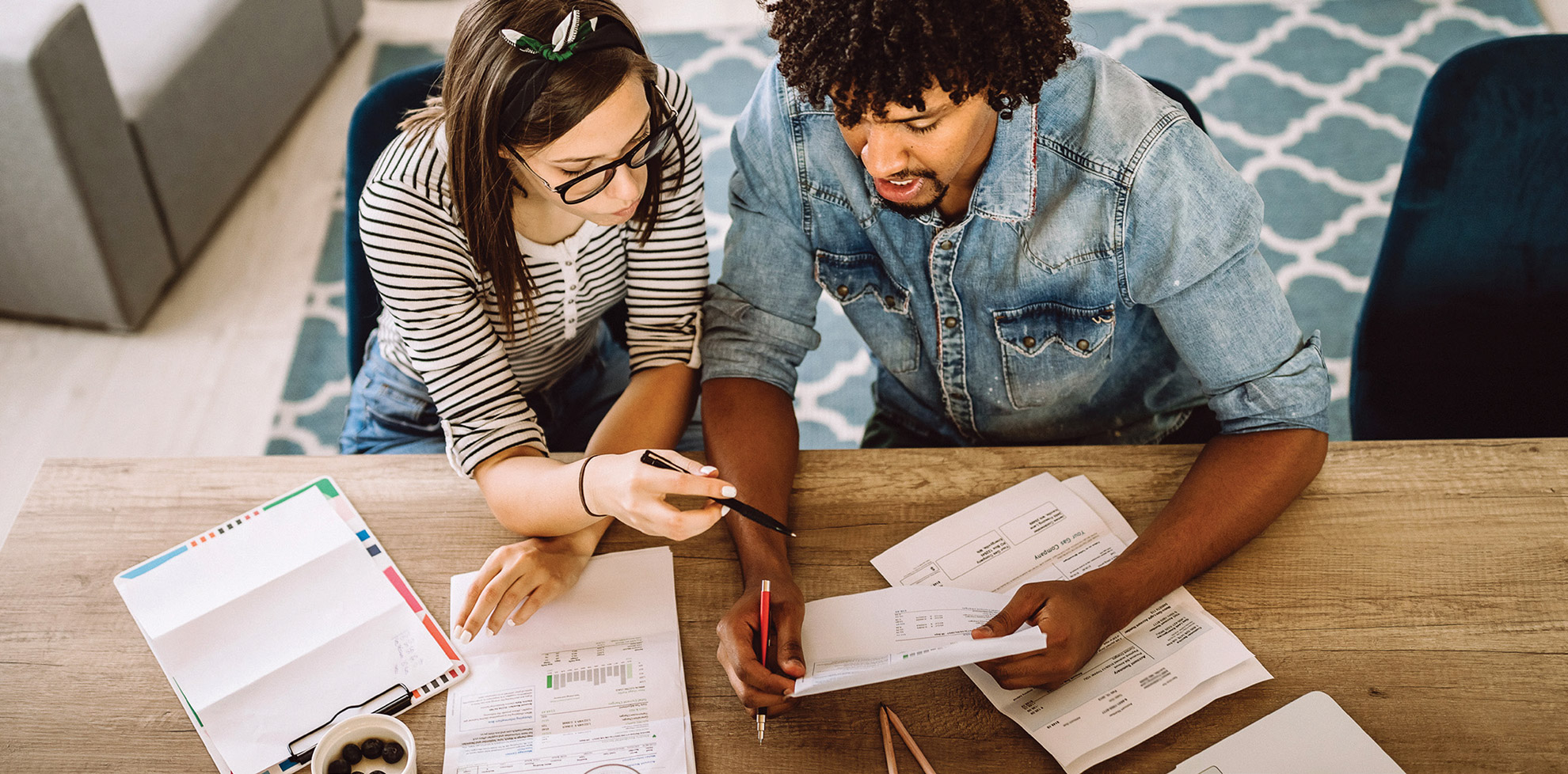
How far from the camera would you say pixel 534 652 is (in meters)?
1.15

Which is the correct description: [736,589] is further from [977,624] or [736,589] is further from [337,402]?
[337,402]

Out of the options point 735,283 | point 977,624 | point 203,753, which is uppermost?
point 735,283

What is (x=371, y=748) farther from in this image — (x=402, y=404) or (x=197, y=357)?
(x=197, y=357)

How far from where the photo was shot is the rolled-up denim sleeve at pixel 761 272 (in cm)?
137

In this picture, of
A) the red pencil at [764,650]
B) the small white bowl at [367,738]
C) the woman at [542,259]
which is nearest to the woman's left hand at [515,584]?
the woman at [542,259]

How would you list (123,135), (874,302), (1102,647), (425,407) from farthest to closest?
(123,135)
(425,407)
(874,302)
(1102,647)

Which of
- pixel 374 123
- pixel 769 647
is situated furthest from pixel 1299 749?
pixel 374 123

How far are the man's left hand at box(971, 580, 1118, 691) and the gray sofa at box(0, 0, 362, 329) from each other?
87.9 inches

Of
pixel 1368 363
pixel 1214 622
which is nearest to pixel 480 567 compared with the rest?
pixel 1214 622

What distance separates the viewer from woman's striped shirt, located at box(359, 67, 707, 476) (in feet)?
4.14

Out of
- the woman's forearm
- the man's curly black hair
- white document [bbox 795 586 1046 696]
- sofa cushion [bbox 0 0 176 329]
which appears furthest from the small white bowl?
sofa cushion [bbox 0 0 176 329]

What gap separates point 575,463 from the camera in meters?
1.25

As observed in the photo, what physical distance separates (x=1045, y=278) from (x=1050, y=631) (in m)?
0.45

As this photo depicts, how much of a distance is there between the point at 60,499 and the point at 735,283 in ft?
2.78
